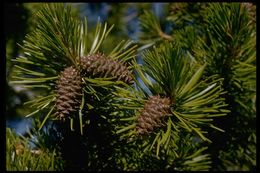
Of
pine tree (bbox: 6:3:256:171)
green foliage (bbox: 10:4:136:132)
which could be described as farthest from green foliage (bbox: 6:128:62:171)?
green foliage (bbox: 10:4:136:132)

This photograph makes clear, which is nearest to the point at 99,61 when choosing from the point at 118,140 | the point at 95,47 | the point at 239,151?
the point at 95,47

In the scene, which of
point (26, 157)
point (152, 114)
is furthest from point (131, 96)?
point (26, 157)

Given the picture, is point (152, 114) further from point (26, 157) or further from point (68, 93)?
point (26, 157)

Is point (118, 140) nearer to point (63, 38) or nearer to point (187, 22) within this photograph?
point (63, 38)

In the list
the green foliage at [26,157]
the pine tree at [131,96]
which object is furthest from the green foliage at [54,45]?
the green foliage at [26,157]

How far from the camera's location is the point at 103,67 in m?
0.69

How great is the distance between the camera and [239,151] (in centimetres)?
95

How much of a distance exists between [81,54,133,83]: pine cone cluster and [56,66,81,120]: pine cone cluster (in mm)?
22

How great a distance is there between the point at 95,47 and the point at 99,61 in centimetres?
7

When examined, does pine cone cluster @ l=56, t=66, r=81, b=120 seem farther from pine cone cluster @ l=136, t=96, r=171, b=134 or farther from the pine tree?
pine cone cluster @ l=136, t=96, r=171, b=134

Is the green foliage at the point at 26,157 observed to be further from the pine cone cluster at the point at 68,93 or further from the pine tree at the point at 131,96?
the pine cone cluster at the point at 68,93

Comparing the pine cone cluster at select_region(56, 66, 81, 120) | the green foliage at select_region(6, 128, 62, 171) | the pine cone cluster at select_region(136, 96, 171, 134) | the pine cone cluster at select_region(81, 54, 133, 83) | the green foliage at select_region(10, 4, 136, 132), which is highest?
the green foliage at select_region(10, 4, 136, 132)

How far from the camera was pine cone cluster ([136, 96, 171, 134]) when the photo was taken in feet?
2.17

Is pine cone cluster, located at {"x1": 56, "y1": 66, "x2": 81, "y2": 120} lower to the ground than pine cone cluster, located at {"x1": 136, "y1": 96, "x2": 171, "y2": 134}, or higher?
higher
